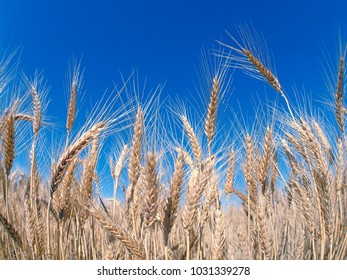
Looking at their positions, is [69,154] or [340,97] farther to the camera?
[340,97]

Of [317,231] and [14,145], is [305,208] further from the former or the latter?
[14,145]

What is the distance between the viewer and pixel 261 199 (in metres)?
2.44

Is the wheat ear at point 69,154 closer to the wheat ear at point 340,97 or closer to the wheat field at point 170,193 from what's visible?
the wheat field at point 170,193

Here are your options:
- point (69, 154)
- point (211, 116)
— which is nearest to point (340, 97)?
point (211, 116)

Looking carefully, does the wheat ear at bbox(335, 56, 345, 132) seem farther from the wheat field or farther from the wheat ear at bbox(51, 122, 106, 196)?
the wheat ear at bbox(51, 122, 106, 196)

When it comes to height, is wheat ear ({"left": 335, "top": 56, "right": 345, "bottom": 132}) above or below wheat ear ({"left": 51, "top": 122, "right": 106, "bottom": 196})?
above

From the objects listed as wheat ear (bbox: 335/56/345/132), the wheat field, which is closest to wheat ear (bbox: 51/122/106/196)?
the wheat field

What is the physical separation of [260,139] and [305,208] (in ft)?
2.09

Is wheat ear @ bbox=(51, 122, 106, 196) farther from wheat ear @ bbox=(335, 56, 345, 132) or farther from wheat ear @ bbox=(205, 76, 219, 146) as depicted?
wheat ear @ bbox=(335, 56, 345, 132)

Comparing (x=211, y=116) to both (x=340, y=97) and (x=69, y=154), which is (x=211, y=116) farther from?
(x=340, y=97)

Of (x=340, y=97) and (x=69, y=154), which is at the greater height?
(x=340, y=97)

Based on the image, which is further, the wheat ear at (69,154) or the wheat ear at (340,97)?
the wheat ear at (340,97)

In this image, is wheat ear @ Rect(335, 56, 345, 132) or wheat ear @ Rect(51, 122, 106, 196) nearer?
wheat ear @ Rect(51, 122, 106, 196)

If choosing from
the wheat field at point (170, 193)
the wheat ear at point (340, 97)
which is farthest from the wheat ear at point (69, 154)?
the wheat ear at point (340, 97)
